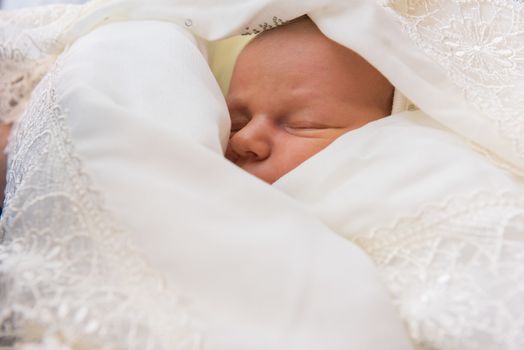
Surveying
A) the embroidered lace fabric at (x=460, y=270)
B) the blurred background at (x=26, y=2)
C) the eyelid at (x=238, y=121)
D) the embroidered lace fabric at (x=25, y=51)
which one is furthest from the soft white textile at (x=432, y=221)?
the blurred background at (x=26, y=2)

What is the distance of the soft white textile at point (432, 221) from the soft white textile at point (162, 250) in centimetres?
4

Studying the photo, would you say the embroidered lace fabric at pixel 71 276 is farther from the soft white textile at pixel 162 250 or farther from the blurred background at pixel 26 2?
the blurred background at pixel 26 2

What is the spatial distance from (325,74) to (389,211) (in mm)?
287

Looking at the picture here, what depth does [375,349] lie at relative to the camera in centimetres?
54

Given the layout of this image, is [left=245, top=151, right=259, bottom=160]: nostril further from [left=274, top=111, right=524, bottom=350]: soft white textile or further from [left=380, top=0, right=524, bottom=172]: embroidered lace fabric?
[left=380, top=0, right=524, bottom=172]: embroidered lace fabric

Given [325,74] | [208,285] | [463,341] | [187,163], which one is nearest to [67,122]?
[187,163]

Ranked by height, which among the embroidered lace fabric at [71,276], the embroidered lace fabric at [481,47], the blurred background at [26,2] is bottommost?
the blurred background at [26,2]

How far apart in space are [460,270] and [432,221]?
62 millimetres

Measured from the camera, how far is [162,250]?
569 millimetres

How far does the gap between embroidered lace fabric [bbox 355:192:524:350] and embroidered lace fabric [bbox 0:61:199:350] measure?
0.22 m

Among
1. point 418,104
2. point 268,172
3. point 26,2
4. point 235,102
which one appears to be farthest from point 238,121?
point 26,2

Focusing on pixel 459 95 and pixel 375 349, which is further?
pixel 459 95

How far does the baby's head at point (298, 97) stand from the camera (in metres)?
0.81

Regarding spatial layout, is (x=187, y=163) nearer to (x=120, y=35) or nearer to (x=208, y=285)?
(x=208, y=285)
